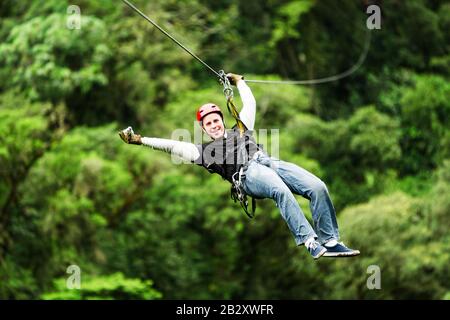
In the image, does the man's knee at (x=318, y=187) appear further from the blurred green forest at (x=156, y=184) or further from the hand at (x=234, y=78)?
the blurred green forest at (x=156, y=184)

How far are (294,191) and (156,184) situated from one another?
1107 cm

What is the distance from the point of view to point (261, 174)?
20.3ft

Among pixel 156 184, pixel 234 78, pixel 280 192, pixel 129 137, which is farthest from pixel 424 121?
pixel 129 137

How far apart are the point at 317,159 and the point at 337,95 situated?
17.4 feet

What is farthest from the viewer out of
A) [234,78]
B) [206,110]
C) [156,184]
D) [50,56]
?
[156,184]

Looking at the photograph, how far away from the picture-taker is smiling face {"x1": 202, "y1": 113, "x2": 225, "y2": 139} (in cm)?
639

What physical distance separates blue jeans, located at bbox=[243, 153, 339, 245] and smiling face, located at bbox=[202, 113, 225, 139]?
300 millimetres

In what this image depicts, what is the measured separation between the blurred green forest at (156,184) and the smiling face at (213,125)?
23.4 feet

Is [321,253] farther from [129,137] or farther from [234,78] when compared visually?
[234,78]

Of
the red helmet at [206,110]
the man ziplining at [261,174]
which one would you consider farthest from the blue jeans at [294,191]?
the red helmet at [206,110]

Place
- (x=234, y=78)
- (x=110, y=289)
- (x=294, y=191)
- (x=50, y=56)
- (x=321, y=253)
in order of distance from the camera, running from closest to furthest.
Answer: (x=321, y=253)
(x=294, y=191)
(x=234, y=78)
(x=110, y=289)
(x=50, y=56)

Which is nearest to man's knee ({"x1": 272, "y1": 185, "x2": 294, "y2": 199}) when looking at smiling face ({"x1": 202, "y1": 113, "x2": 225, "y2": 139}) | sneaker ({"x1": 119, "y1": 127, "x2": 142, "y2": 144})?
smiling face ({"x1": 202, "y1": 113, "x2": 225, "y2": 139})

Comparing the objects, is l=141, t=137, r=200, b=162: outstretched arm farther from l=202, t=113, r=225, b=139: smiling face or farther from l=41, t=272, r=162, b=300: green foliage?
l=41, t=272, r=162, b=300: green foliage

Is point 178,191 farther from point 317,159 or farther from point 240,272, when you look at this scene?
point 317,159
